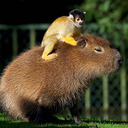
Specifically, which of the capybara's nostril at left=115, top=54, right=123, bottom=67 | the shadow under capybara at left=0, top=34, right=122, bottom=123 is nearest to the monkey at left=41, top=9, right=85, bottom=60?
the shadow under capybara at left=0, top=34, right=122, bottom=123

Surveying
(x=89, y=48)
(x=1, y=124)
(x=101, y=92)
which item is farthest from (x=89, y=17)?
(x=1, y=124)

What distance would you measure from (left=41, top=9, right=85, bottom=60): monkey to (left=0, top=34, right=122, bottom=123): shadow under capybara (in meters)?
0.12

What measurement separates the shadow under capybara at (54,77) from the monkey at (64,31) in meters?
0.12

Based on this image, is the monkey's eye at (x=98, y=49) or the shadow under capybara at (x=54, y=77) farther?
the monkey's eye at (x=98, y=49)

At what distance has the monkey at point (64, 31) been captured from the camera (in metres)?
5.67

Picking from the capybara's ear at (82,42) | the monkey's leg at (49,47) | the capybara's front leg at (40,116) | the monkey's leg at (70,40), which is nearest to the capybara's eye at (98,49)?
the capybara's ear at (82,42)

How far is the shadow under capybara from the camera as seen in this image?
5.51 m

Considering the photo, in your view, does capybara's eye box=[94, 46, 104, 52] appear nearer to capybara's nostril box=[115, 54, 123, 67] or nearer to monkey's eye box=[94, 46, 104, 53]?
monkey's eye box=[94, 46, 104, 53]

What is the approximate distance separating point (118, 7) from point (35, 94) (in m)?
5.87

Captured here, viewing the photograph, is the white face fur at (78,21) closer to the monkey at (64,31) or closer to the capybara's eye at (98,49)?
the monkey at (64,31)

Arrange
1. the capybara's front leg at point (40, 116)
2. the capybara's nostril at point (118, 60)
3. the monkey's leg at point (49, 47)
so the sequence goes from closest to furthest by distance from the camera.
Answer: the capybara's front leg at point (40, 116)
the monkey's leg at point (49, 47)
the capybara's nostril at point (118, 60)

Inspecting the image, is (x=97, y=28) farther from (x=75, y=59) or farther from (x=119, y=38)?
(x=75, y=59)

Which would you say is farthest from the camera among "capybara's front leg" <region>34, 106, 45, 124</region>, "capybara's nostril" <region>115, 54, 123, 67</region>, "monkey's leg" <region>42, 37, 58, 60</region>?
"capybara's nostril" <region>115, 54, 123, 67</region>

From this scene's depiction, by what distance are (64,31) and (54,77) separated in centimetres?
69
